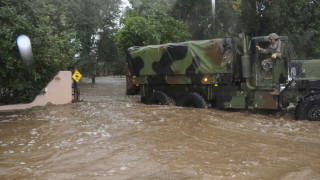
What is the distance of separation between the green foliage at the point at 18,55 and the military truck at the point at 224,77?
10.8 feet

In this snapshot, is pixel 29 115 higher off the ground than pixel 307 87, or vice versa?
pixel 307 87

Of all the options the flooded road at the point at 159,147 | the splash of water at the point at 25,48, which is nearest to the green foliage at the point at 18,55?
the splash of water at the point at 25,48

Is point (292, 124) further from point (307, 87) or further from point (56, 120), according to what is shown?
point (56, 120)

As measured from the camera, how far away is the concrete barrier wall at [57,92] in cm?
1101

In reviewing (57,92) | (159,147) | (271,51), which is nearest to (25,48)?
(57,92)

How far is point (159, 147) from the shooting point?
17.4 feet

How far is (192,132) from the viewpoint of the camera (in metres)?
6.61

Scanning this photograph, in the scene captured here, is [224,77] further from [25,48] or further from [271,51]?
[25,48]

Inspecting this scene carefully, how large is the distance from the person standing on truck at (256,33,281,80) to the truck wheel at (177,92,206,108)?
2405 mm

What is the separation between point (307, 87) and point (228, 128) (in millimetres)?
2701

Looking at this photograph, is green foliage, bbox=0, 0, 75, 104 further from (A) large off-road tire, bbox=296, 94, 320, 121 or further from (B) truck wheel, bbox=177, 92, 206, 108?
(A) large off-road tire, bbox=296, 94, 320, 121

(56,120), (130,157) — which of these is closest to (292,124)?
(130,157)

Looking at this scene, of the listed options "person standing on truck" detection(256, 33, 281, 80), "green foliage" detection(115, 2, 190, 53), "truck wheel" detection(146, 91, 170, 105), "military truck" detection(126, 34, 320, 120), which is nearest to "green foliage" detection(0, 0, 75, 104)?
"military truck" detection(126, 34, 320, 120)

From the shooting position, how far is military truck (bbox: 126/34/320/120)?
8.07m
